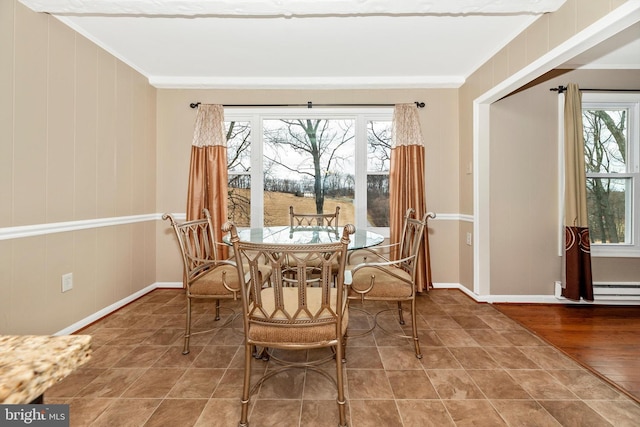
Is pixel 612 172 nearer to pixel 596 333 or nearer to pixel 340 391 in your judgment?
pixel 596 333

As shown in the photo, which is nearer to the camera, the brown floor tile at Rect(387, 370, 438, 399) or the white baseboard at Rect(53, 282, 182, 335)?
the brown floor tile at Rect(387, 370, 438, 399)

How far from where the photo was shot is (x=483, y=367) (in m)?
1.83

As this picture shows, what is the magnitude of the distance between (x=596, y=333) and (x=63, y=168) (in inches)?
176

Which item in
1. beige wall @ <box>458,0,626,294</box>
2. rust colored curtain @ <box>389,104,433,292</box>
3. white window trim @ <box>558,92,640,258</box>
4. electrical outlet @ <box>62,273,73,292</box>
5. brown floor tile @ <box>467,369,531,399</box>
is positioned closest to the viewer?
brown floor tile @ <box>467,369,531,399</box>

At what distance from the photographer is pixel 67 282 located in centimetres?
221

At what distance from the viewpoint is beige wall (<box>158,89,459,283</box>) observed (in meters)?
3.35

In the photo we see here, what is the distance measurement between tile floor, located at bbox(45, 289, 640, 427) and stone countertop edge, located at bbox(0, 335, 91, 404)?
1.19 meters

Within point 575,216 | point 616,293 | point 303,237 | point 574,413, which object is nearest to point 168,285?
point 303,237

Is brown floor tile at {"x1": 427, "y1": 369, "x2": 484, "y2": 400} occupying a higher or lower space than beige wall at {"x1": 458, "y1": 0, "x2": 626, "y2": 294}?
lower

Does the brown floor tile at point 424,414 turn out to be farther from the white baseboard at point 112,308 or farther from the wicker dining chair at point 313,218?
the white baseboard at point 112,308

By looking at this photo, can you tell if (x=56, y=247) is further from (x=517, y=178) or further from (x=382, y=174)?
(x=517, y=178)

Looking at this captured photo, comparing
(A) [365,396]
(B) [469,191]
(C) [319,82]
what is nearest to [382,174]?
(B) [469,191]

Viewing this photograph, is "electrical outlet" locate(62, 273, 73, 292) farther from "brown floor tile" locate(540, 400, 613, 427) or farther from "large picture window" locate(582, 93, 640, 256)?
"large picture window" locate(582, 93, 640, 256)

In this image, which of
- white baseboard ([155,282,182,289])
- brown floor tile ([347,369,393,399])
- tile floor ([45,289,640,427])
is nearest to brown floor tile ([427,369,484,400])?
tile floor ([45,289,640,427])
